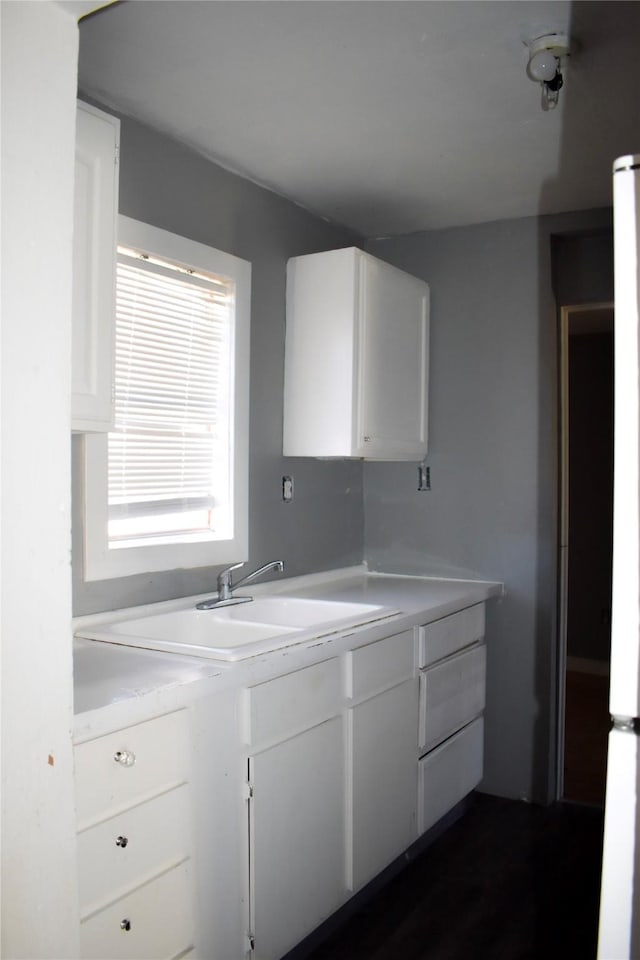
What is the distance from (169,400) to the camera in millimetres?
2682

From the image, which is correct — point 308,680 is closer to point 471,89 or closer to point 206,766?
point 206,766

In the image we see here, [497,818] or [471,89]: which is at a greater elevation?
[471,89]

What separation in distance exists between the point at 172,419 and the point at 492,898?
6.10 ft

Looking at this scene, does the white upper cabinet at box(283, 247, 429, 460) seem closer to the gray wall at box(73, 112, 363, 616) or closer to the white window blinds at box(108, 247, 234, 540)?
the gray wall at box(73, 112, 363, 616)

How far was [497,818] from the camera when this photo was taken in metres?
3.30

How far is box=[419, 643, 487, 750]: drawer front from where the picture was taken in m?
2.89

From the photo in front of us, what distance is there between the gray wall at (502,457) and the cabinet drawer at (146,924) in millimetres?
1996

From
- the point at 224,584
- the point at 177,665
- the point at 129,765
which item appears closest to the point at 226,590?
the point at 224,584

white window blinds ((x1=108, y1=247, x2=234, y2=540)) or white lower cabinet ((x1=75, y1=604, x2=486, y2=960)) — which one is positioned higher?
white window blinds ((x1=108, y1=247, x2=234, y2=540))

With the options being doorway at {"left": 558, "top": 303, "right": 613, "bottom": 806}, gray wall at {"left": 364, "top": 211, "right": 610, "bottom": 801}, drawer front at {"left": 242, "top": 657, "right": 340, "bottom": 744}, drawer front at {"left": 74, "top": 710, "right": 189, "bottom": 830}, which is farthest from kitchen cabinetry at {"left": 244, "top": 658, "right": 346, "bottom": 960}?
doorway at {"left": 558, "top": 303, "right": 613, "bottom": 806}

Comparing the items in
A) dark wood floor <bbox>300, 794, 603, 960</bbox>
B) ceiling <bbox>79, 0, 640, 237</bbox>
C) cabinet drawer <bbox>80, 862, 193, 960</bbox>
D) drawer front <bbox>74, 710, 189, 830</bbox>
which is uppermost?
ceiling <bbox>79, 0, 640, 237</bbox>

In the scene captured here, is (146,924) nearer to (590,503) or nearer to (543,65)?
(543,65)

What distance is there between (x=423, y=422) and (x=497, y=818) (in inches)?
64.7

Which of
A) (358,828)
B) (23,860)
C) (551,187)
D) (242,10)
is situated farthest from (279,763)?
(551,187)
